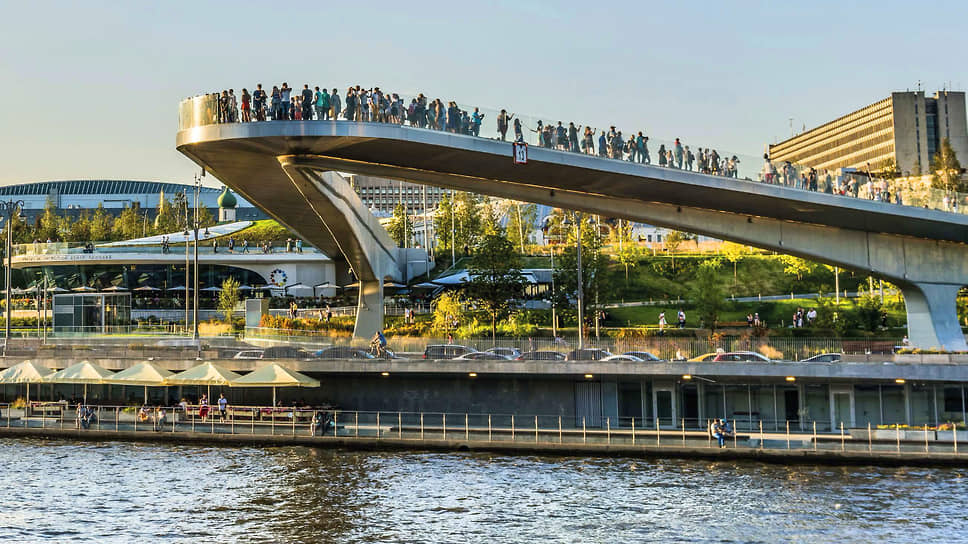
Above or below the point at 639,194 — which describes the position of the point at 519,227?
above

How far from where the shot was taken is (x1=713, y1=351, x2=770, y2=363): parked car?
3875 centimetres

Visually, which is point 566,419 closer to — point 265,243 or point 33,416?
point 33,416

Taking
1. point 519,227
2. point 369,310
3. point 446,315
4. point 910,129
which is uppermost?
point 910,129

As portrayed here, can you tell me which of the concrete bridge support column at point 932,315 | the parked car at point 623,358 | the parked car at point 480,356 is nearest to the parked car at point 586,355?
the parked car at point 623,358

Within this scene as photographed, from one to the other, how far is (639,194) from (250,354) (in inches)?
741

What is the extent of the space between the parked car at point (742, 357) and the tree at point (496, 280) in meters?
22.1

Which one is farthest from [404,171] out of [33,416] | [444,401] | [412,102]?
[33,416]

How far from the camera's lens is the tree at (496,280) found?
60.8 m

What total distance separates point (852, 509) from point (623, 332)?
31.6m

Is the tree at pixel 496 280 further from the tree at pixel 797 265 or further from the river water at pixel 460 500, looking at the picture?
the river water at pixel 460 500

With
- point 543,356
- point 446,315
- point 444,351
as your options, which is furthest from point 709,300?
point 444,351

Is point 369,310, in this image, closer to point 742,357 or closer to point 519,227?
point 742,357

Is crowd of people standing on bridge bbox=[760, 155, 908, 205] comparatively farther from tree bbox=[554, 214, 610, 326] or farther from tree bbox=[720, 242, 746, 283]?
tree bbox=[720, 242, 746, 283]

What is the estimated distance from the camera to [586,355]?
3978cm
